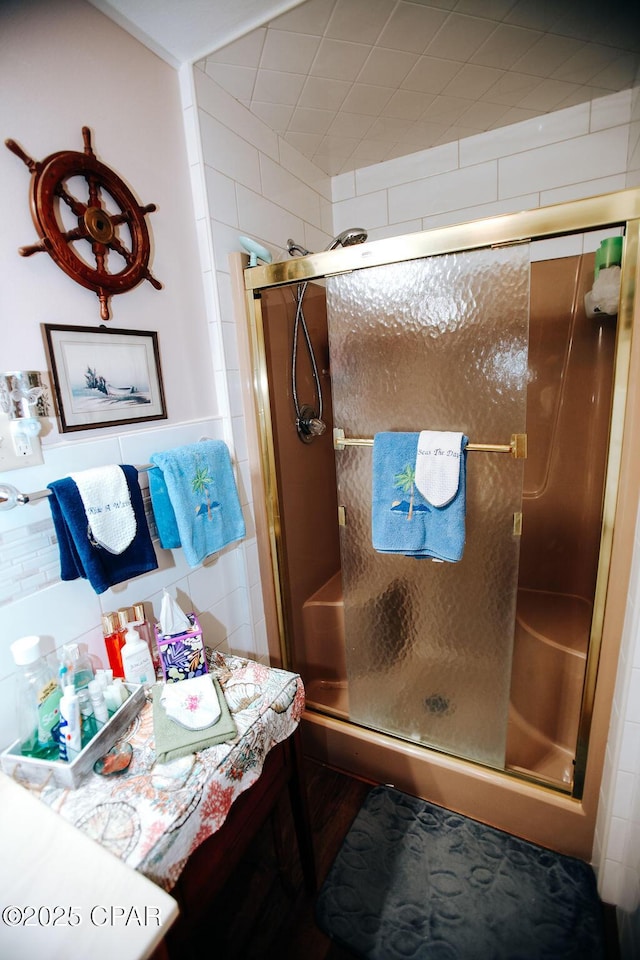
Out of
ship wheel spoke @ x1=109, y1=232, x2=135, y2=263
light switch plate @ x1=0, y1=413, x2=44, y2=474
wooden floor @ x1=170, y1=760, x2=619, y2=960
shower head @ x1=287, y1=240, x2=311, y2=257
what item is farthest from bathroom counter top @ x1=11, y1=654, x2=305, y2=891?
shower head @ x1=287, y1=240, x2=311, y2=257

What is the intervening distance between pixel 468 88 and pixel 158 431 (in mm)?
1497

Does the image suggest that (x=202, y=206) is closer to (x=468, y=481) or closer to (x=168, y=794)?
(x=468, y=481)

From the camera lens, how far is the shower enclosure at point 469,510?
3.50ft

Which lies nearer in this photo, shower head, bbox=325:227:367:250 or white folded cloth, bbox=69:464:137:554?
white folded cloth, bbox=69:464:137:554

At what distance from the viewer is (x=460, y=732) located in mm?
1387

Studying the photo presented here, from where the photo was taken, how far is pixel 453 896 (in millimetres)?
1159

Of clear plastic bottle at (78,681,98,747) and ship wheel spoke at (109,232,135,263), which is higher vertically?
ship wheel spoke at (109,232,135,263)

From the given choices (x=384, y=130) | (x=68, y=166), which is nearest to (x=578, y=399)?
(x=384, y=130)

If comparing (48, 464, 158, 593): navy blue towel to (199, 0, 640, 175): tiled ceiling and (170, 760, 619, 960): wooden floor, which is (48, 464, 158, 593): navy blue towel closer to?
(170, 760, 619, 960): wooden floor

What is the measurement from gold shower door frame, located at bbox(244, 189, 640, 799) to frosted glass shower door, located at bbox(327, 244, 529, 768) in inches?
1.7

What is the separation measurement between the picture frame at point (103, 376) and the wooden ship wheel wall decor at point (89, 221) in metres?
0.09

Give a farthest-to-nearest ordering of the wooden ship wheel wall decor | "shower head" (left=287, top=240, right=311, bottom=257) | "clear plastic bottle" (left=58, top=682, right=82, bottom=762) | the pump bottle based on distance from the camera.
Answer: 1. "shower head" (left=287, top=240, right=311, bottom=257)
2. the pump bottle
3. the wooden ship wheel wall decor
4. "clear plastic bottle" (left=58, top=682, right=82, bottom=762)

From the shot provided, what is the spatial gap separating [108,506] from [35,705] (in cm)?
42

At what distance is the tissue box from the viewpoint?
1.01m
